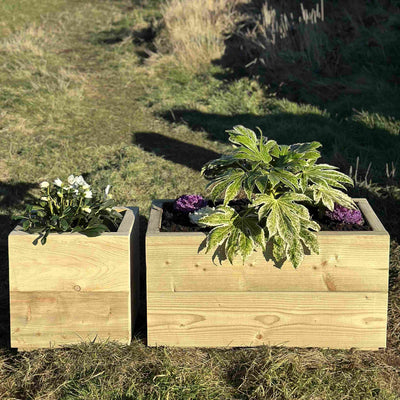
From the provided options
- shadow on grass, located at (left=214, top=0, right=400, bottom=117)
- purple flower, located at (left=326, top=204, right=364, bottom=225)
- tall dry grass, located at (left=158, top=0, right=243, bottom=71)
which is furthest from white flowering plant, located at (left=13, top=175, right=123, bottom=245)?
tall dry grass, located at (left=158, top=0, right=243, bottom=71)

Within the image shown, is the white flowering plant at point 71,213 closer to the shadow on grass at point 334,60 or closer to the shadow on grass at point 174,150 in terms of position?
the shadow on grass at point 174,150

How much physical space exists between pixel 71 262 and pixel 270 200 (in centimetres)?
110

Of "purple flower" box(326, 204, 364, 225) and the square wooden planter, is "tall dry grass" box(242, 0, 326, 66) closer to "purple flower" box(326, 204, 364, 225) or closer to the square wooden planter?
"purple flower" box(326, 204, 364, 225)

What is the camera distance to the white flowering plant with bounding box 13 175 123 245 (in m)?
3.17

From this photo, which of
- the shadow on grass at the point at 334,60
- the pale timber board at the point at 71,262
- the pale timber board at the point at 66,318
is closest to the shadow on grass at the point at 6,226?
the pale timber board at the point at 66,318

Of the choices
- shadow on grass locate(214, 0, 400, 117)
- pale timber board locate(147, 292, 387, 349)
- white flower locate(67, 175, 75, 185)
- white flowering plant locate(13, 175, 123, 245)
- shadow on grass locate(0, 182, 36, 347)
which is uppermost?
white flower locate(67, 175, 75, 185)

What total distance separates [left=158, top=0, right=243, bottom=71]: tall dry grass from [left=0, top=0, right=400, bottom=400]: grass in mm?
136

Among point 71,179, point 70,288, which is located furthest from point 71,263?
point 71,179

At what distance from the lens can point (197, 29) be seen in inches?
360

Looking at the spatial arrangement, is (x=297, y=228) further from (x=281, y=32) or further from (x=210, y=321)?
(x=281, y=32)

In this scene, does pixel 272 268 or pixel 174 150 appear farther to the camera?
pixel 174 150

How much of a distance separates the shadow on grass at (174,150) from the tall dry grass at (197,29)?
7.89 feet

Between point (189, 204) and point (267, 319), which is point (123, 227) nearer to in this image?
point (189, 204)

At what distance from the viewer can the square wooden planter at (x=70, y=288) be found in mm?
3115
